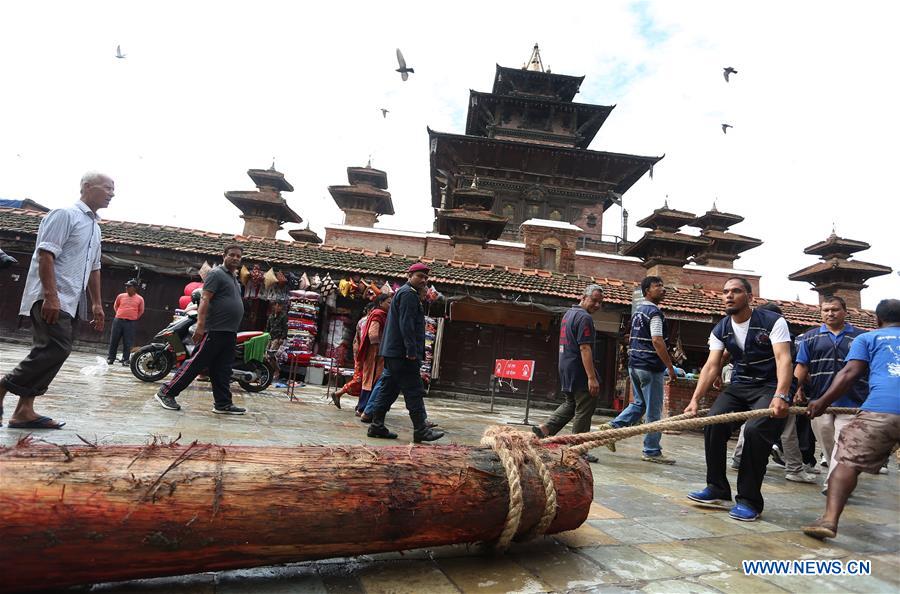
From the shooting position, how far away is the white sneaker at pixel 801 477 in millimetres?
4562

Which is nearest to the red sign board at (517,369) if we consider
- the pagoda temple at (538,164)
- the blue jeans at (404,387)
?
the blue jeans at (404,387)

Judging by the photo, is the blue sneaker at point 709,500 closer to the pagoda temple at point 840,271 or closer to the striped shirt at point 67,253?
the striped shirt at point 67,253

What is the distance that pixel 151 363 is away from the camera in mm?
7105

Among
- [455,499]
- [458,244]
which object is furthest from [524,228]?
[455,499]

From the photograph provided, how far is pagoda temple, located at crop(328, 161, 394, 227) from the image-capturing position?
26.7m

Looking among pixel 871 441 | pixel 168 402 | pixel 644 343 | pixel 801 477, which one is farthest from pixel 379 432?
pixel 801 477

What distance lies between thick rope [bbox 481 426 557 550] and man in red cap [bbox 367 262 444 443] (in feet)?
6.98

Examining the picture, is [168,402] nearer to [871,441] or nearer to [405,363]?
[405,363]

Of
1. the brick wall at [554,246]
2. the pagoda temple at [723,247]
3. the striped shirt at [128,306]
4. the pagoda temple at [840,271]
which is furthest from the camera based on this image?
the pagoda temple at [723,247]

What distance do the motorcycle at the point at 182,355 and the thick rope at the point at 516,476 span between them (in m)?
5.32

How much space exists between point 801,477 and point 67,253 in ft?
21.0

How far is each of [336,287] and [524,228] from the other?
36.5ft

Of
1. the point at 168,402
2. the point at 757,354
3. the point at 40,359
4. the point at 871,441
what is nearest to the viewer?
the point at 871,441

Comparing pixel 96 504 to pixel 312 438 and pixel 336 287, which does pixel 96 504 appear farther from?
pixel 336 287
